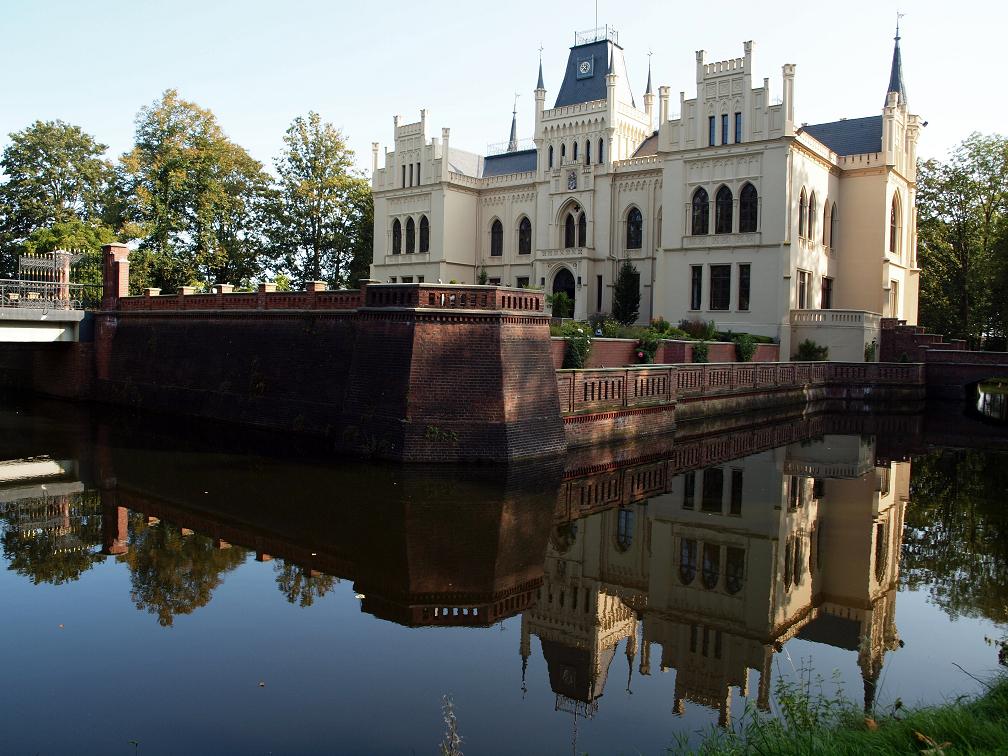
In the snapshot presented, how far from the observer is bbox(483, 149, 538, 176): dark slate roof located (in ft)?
160

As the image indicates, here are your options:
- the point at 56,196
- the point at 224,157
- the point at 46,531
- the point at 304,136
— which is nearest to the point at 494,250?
the point at 304,136

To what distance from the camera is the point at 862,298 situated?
4022cm

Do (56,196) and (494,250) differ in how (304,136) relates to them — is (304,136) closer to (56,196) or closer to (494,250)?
(494,250)

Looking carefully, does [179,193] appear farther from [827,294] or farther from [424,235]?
[827,294]

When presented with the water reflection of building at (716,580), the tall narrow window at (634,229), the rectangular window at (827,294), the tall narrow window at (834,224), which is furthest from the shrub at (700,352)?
the tall narrow window at (834,224)

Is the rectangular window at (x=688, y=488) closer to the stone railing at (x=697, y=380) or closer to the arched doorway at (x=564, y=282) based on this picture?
the stone railing at (x=697, y=380)

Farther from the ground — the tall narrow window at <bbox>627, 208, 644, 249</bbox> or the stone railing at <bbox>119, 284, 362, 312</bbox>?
the tall narrow window at <bbox>627, 208, 644, 249</bbox>

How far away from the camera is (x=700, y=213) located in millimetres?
37719

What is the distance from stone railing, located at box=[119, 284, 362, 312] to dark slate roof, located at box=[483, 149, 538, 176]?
25252 mm

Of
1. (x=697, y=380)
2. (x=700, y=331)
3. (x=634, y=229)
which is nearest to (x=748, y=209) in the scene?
(x=634, y=229)

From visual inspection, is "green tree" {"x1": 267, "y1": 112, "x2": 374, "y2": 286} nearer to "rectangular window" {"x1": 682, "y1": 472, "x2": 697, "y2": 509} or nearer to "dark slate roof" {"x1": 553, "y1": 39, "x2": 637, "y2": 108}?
"dark slate roof" {"x1": 553, "y1": 39, "x2": 637, "y2": 108}

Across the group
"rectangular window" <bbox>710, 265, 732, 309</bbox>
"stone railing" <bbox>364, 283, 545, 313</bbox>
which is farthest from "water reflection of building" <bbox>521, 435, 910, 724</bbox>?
"rectangular window" <bbox>710, 265, 732, 309</bbox>

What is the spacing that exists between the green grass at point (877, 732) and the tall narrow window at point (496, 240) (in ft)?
139

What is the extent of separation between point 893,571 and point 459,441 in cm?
819
